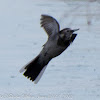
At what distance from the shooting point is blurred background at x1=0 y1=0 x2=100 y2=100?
8.82 ft

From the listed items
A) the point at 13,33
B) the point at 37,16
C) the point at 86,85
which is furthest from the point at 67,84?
the point at 37,16

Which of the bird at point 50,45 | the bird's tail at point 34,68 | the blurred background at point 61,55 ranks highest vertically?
the bird at point 50,45

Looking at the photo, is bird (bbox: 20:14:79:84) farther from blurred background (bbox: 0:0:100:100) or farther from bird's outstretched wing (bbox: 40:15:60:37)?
blurred background (bbox: 0:0:100:100)

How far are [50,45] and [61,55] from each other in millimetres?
1581

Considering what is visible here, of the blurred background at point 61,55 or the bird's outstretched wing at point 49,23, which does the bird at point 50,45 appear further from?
the blurred background at point 61,55

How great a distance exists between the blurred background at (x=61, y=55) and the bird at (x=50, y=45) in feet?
2.37

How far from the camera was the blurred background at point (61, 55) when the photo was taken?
2.69 m

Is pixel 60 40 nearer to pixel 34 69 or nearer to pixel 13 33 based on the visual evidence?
pixel 34 69

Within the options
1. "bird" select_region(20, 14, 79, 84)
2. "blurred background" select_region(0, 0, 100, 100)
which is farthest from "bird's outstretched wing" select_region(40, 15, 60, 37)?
"blurred background" select_region(0, 0, 100, 100)

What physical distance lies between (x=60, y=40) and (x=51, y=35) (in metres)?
0.06

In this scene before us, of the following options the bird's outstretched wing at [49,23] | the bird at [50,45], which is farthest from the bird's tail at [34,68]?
the bird's outstretched wing at [49,23]

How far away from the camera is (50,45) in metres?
1.66

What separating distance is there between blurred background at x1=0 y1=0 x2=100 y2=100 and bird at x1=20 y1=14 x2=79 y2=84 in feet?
2.37

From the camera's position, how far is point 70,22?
3.66 m
